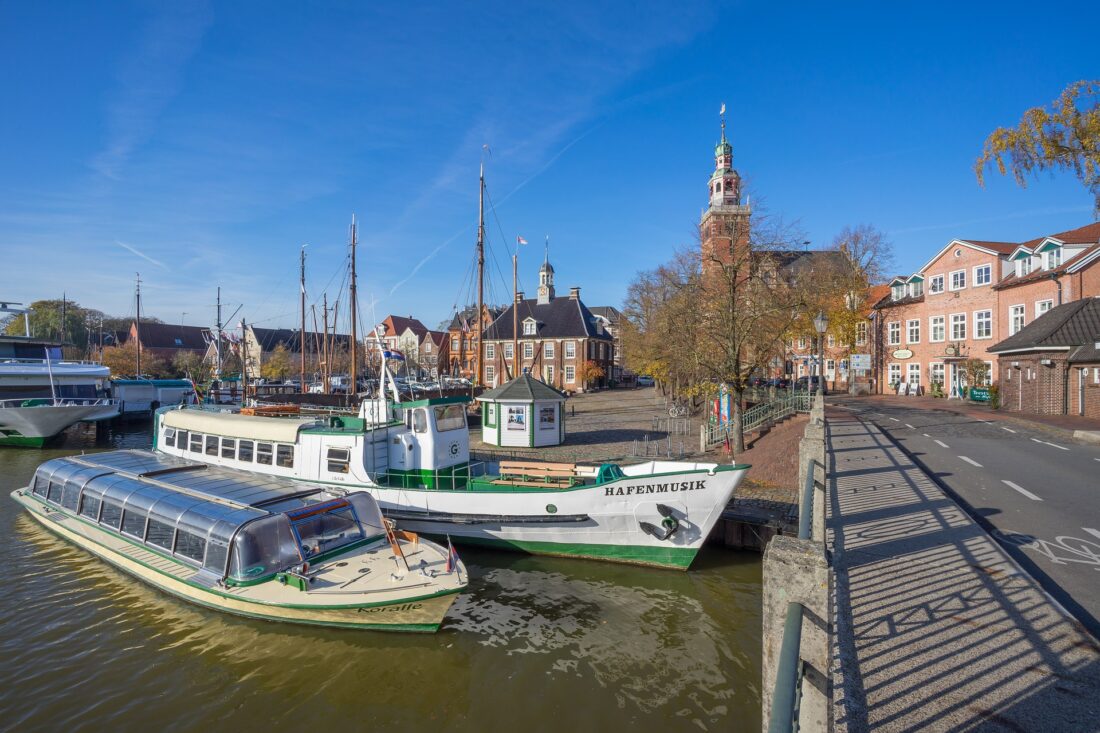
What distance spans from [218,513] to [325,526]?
80.0 inches

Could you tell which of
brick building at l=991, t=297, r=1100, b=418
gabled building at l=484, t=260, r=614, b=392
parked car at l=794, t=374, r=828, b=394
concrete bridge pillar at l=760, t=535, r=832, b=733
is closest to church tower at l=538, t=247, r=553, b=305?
gabled building at l=484, t=260, r=614, b=392

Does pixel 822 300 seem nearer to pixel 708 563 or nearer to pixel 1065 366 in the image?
pixel 1065 366

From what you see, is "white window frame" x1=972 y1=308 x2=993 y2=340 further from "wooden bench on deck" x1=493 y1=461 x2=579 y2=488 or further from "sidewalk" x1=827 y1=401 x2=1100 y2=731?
→ "wooden bench on deck" x1=493 y1=461 x2=579 y2=488

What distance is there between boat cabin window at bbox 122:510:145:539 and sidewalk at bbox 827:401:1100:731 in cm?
1352

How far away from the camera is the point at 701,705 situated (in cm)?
780

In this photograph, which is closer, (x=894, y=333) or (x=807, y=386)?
(x=807, y=386)

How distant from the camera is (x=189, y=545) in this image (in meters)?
10.7

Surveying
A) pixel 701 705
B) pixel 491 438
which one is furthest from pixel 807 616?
pixel 491 438

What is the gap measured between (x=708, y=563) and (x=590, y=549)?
2901 millimetres

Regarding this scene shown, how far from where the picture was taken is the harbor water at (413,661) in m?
7.74

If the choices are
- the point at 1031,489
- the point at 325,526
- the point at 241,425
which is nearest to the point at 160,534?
the point at 325,526

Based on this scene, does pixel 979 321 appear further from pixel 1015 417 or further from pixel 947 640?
pixel 947 640

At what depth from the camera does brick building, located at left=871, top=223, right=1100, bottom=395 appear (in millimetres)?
31922

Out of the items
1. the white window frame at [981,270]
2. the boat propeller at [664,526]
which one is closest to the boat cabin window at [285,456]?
the boat propeller at [664,526]
